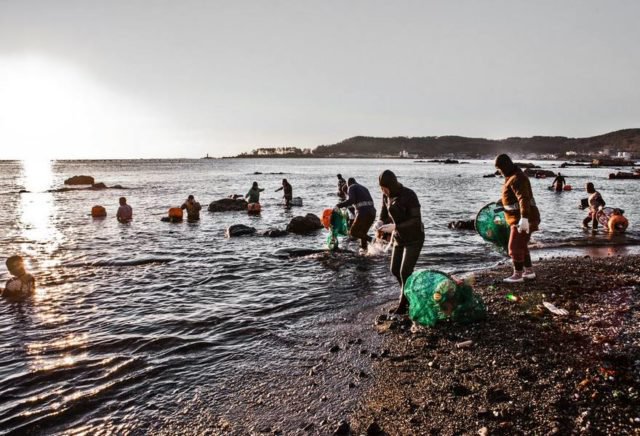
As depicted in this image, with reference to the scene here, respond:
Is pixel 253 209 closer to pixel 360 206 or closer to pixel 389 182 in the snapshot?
pixel 360 206

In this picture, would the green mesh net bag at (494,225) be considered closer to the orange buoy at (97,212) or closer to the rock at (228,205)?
the rock at (228,205)

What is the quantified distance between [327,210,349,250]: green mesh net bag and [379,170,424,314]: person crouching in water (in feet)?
20.9

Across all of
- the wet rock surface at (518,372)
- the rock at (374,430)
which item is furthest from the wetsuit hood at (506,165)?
the rock at (374,430)

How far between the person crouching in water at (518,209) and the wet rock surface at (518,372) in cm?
107

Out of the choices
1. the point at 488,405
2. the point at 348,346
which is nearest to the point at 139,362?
the point at 348,346

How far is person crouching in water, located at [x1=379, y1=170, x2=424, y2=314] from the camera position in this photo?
7188 millimetres

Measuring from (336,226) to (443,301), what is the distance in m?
7.65

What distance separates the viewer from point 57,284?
10.8m

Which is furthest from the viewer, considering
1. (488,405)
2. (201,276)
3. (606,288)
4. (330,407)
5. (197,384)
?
(201,276)

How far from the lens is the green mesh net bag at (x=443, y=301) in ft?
21.9

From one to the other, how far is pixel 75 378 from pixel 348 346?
3933 millimetres

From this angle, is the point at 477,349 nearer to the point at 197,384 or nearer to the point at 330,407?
the point at 330,407

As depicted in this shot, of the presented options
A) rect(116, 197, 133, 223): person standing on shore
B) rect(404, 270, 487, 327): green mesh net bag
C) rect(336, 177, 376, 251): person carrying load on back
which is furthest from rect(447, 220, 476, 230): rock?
rect(116, 197, 133, 223): person standing on shore

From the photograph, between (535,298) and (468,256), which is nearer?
(535,298)
